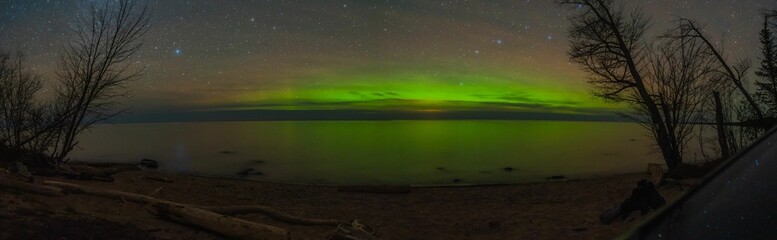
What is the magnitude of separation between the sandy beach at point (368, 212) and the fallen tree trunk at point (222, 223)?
173 mm

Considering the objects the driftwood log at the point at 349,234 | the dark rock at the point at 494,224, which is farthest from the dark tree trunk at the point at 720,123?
the driftwood log at the point at 349,234

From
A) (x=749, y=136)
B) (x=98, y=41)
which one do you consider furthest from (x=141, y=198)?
(x=749, y=136)

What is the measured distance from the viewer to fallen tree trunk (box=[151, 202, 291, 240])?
7.99 metres

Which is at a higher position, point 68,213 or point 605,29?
point 605,29

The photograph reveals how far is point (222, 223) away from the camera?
27.6 feet

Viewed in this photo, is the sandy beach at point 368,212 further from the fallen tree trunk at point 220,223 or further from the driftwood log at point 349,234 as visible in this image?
the driftwood log at point 349,234

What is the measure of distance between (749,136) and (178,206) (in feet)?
82.4

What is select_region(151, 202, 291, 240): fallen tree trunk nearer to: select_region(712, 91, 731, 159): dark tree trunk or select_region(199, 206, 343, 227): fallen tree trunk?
select_region(199, 206, 343, 227): fallen tree trunk

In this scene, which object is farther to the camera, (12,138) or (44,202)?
(12,138)

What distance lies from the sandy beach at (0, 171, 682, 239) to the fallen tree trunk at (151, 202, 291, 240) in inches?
6.8

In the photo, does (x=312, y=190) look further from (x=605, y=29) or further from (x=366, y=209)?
(x=605, y=29)

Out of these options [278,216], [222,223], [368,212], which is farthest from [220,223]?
[368,212]

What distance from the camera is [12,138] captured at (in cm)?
1683

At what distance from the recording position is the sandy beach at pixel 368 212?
23.3 feet
